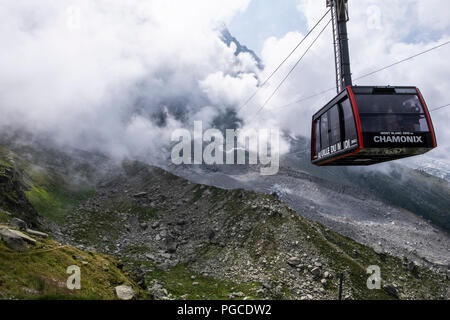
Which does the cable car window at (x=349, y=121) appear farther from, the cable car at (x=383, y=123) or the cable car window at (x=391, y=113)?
the cable car window at (x=391, y=113)

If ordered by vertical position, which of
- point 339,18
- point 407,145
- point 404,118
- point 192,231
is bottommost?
point 192,231

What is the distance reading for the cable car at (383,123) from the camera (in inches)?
648

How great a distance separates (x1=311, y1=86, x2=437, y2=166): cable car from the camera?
16469mm

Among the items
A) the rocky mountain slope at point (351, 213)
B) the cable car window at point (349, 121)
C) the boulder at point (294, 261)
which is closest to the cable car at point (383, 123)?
the cable car window at point (349, 121)

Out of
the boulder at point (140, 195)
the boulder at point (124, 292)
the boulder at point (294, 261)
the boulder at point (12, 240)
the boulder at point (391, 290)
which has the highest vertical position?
the boulder at point (140, 195)

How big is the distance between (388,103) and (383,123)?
1.56 metres

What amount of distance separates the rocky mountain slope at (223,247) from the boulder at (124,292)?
2.33 meters

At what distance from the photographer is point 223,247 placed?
6200 centimetres

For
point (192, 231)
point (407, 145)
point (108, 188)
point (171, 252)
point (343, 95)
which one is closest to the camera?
point (407, 145)

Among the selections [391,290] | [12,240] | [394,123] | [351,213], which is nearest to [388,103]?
[394,123]
